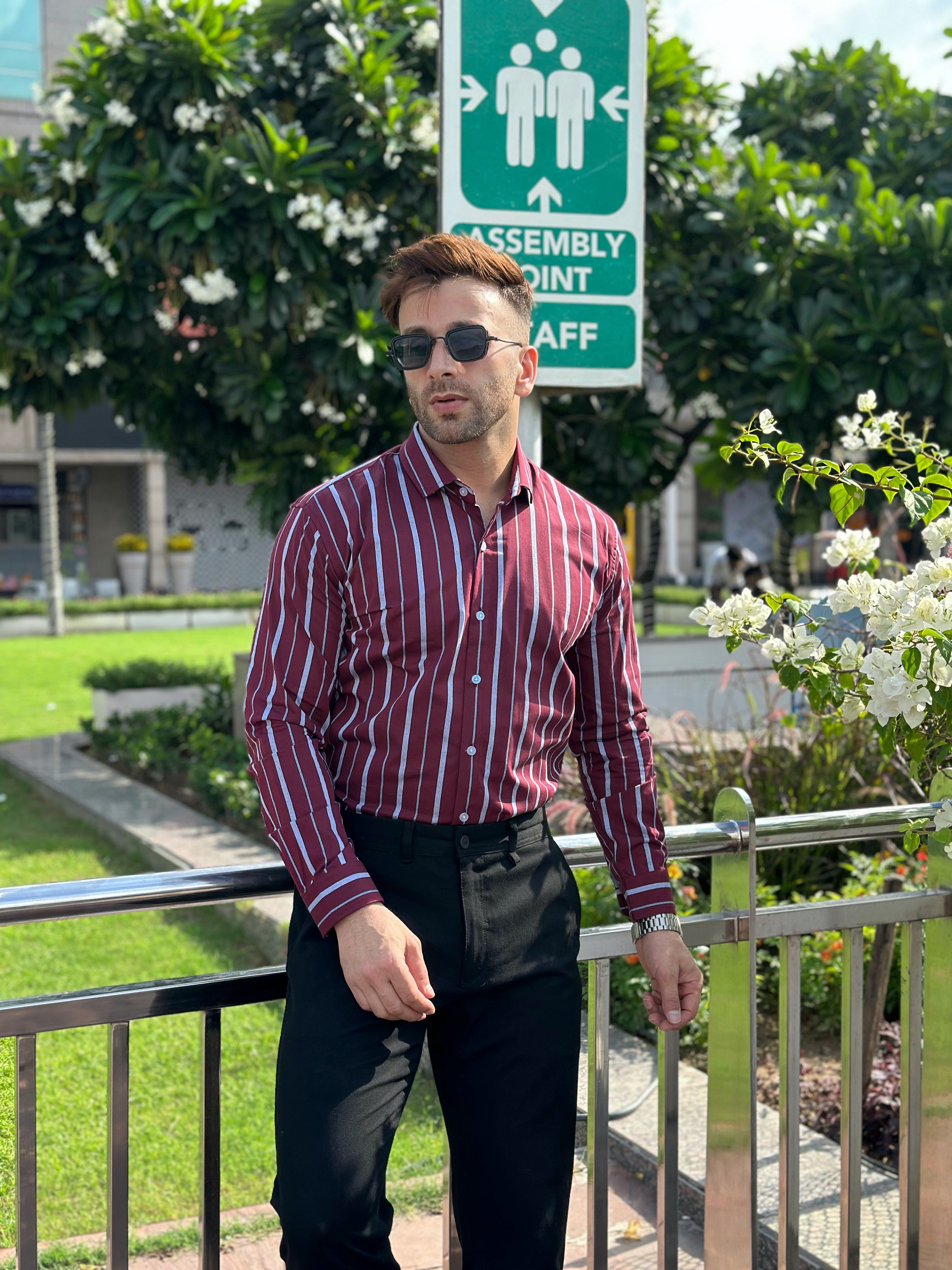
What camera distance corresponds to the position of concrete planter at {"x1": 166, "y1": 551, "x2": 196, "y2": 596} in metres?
29.4

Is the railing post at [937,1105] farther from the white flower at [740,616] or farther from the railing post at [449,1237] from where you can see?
the railing post at [449,1237]

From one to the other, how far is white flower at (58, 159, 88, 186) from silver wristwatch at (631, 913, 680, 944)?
6.74 m

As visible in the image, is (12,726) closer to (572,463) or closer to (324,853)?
(572,463)

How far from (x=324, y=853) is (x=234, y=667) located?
709 cm

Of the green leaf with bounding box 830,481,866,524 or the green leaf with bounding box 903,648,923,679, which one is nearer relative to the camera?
the green leaf with bounding box 903,648,923,679

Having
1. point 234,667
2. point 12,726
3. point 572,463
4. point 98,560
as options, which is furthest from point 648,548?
point 98,560

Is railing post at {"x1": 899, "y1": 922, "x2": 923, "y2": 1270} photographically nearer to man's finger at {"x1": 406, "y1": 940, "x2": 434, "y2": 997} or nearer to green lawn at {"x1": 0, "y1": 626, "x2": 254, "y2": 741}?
man's finger at {"x1": 406, "y1": 940, "x2": 434, "y2": 997}

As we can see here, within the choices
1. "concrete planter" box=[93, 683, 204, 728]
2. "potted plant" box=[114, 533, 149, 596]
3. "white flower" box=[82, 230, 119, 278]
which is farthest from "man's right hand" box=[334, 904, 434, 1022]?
"potted plant" box=[114, 533, 149, 596]

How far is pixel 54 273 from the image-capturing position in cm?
749

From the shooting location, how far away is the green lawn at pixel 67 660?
38.7 feet

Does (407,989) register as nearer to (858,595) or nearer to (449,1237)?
(449,1237)

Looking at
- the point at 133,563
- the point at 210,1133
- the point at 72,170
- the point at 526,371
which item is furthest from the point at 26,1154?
the point at 133,563

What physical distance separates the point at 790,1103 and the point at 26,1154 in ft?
4.07

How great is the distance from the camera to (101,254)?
730 centimetres
